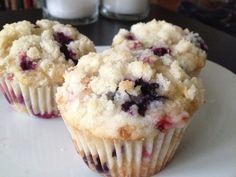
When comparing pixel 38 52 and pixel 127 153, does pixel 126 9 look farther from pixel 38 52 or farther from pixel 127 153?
pixel 127 153

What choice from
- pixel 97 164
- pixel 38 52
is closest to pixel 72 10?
pixel 38 52

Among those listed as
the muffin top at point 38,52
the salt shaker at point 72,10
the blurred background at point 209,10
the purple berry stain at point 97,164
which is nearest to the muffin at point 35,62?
the muffin top at point 38,52

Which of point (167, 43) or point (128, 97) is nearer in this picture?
point (128, 97)

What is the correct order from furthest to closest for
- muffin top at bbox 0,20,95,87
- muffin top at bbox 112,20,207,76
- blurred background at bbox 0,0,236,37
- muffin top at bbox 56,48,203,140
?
blurred background at bbox 0,0,236,37 → muffin top at bbox 112,20,207,76 → muffin top at bbox 0,20,95,87 → muffin top at bbox 56,48,203,140

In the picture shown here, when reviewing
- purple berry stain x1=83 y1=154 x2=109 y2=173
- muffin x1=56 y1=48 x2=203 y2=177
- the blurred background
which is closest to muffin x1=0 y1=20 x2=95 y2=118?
muffin x1=56 y1=48 x2=203 y2=177

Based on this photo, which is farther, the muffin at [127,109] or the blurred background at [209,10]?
the blurred background at [209,10]

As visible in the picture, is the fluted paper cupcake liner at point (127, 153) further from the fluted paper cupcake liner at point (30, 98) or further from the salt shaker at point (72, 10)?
the salt shaker at point (72, 10)

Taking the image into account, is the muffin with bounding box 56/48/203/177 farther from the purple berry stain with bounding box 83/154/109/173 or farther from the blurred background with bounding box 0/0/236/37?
the blurred background with bounding box 0/0/236/37
